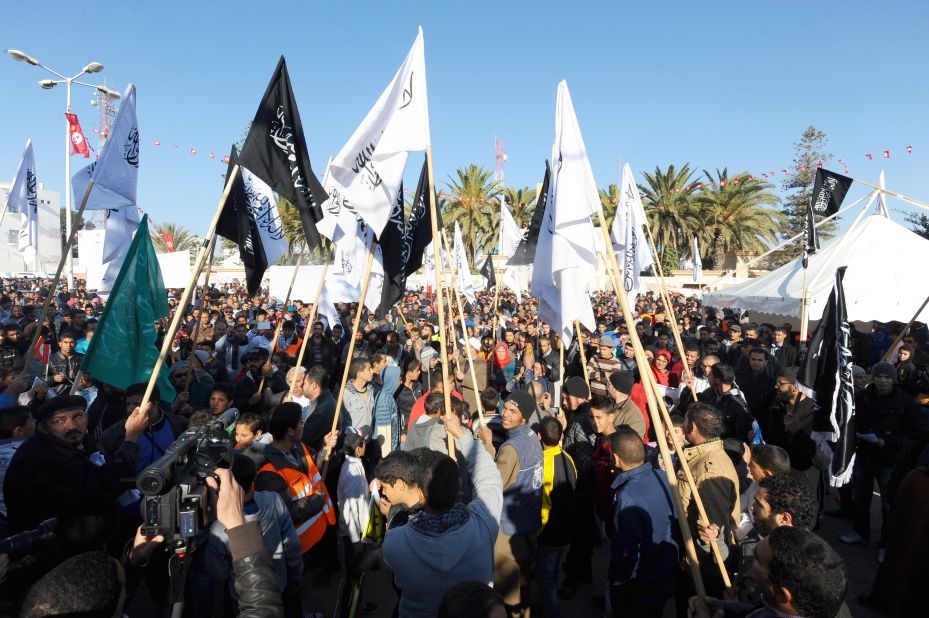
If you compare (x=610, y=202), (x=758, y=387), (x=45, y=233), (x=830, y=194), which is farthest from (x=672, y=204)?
(x=45, y=233)

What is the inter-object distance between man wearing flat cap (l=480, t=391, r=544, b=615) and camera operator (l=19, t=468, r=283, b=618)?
2023 millimetres

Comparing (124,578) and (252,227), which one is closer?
(124,578)

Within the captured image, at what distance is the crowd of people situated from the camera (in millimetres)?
2346

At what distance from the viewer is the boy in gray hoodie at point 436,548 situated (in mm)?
2600

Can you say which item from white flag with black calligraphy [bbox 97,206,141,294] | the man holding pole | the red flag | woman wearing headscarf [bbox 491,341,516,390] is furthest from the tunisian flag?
the man holding pole

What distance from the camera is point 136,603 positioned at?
476 cm

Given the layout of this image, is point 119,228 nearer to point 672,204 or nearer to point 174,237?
point 672,204

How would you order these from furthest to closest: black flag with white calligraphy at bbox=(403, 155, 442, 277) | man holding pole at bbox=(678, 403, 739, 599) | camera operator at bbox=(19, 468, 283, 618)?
black flag with white calligraphy at bbox=(403, 155, 442, 277)
man holding pole at bbox=(678, 403, 739, 599)
camera operator at bbox=(19, 468, 283, 618)

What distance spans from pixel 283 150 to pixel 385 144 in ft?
3.08

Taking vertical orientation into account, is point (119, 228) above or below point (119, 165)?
below

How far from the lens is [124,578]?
2.03m

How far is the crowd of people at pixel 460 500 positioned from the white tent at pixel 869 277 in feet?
20.8

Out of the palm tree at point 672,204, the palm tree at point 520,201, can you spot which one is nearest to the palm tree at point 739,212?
the palm tree at point 672,204

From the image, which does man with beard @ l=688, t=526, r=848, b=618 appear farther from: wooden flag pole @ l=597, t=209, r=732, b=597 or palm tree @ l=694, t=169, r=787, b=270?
palm tree @ l=694, t=169, r=787, b=270
